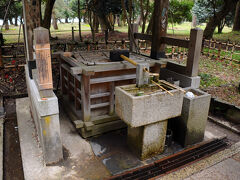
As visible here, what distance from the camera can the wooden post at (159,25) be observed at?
540cm

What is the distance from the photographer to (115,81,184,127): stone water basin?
365cm

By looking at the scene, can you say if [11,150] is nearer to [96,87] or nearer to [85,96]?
[85,96]

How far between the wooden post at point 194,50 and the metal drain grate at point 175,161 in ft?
5.66

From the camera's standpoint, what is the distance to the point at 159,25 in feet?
18.1

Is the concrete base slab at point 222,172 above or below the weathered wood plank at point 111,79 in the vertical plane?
below

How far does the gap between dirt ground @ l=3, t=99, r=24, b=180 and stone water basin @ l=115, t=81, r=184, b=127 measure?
242 centimetres

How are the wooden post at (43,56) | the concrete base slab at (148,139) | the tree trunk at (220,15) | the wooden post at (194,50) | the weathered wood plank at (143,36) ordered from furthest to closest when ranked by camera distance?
the tree trunk at (220,15) → the weathered wood plank at (143,36) → the wooden post at (194,50) → the concrete base slab at (148,139) → the wooden post at (43,56)

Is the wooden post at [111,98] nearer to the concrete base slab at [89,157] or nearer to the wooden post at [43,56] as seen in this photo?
the concrete base slab at [89,157]

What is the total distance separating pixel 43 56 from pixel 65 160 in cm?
211

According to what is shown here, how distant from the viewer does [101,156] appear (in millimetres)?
4375

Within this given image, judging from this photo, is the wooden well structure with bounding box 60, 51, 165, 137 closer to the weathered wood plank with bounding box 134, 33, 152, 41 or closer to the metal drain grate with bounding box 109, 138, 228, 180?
the weathered wood plank with bounding box 134, 33, 152, 41

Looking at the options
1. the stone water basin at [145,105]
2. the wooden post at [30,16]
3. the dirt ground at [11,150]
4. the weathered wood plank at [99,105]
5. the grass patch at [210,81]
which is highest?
the wooden post at [30,16]

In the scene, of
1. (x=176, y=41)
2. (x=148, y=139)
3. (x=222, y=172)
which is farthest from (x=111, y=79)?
(x=222, y=172)

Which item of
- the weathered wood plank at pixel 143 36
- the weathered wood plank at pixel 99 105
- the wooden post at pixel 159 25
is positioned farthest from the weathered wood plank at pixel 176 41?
the weathered wood plank at pixel 99 105
